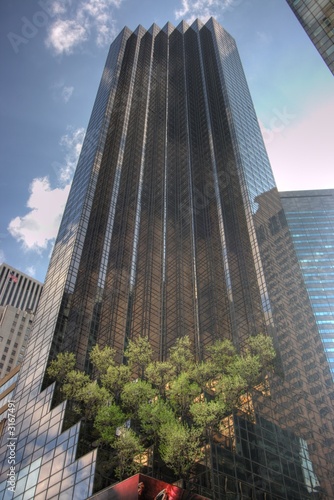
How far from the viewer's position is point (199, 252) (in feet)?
287

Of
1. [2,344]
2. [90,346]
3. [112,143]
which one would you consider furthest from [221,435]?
[2,344]

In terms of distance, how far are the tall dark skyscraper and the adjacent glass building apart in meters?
44.0

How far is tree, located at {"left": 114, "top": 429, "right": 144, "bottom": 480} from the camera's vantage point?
44438mm

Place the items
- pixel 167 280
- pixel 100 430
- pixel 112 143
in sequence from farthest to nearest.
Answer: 1. pixel 112 143
2. pixel 167 280
3. pixel 100 430

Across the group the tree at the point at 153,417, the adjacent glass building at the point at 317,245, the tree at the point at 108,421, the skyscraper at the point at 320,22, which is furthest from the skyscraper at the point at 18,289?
the skyscraper at the point at 320,22

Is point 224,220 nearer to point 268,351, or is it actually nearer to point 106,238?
point 106,238

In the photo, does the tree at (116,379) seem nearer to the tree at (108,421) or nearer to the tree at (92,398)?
the tree at (92,398)

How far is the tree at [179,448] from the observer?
44062mm

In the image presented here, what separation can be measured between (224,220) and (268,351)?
33.9 meters

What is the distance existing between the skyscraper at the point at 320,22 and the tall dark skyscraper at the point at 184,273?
1418 inches

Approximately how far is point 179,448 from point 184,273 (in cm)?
4191

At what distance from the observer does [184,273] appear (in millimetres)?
83562

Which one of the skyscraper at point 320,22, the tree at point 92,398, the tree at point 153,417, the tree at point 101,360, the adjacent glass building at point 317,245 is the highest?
the adjacent glass building at point 317,245

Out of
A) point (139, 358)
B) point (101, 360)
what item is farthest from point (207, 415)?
point (101, 360)
